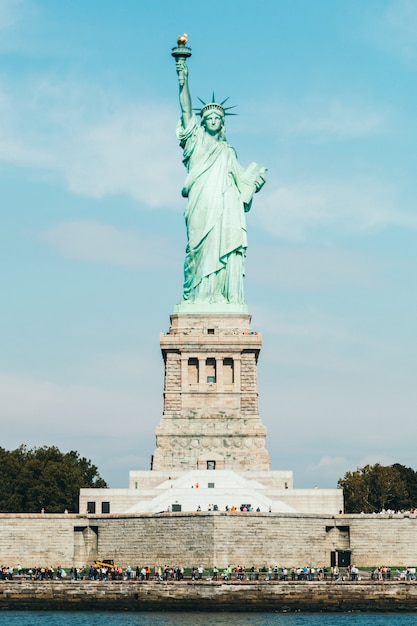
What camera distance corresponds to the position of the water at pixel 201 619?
56125 millimetres

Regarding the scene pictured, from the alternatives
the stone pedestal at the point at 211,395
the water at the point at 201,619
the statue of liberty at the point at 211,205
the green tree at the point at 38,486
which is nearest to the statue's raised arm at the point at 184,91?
the statue of liberty at the point at 211,205

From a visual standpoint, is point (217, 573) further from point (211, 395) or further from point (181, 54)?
point (181, 54)

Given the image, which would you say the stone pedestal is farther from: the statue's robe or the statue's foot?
the statue's robe

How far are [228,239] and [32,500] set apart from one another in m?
16.3

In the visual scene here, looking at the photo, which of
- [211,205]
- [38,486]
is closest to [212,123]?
[211,205]

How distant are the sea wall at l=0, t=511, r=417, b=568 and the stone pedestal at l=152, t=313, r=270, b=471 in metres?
7.36

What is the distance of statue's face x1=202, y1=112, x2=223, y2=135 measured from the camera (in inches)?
3041

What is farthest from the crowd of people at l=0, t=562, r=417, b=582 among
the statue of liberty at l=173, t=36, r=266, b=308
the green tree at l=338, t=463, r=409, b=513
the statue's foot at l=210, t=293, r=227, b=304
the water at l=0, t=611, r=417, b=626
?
the green tree at l=338, t=463, r=409, b=513

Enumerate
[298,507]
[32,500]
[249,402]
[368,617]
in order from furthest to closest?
[32,500]
[249,402]
[298,507]
[368,617]

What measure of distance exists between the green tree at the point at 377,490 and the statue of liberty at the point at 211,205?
14.4 m

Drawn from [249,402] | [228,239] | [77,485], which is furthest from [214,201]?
[77,485]

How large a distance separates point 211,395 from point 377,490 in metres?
15.8

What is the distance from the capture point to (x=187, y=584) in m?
59.8

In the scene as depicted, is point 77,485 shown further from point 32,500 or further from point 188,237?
point 188,237
